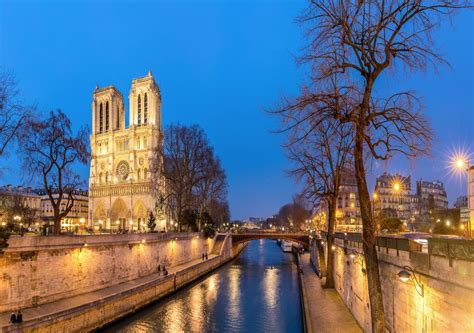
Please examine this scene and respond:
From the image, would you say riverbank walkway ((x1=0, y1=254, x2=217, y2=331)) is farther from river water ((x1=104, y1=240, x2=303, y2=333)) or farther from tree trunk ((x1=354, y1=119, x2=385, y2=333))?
tree trunk ((x1=354, y1=119, x2=385, y2=333))

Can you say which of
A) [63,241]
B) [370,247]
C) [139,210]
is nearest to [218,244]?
[139,210]

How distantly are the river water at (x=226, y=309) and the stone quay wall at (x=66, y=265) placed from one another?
3.71 m

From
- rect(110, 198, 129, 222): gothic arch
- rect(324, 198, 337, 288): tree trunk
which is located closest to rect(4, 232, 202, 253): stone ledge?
rect(324, 198, 337, 288): tree trunk

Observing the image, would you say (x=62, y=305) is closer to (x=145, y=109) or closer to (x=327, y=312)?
(x=327, y=312)

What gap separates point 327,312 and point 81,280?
14.1 metres

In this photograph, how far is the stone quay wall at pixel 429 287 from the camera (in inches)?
298

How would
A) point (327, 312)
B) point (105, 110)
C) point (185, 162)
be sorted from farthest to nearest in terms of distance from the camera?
point (105, 110)
point (185, 162)
point (327, 312)

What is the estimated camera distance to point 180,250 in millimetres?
44656

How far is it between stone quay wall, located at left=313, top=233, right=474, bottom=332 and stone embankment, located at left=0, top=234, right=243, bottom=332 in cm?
1222

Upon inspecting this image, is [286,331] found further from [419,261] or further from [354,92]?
[354,92]

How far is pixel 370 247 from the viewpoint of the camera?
34.4 feet

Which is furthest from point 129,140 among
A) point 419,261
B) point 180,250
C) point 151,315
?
point 419,261

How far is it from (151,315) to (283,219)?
434 feet

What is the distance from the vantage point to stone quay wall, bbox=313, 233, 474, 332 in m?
7.57
